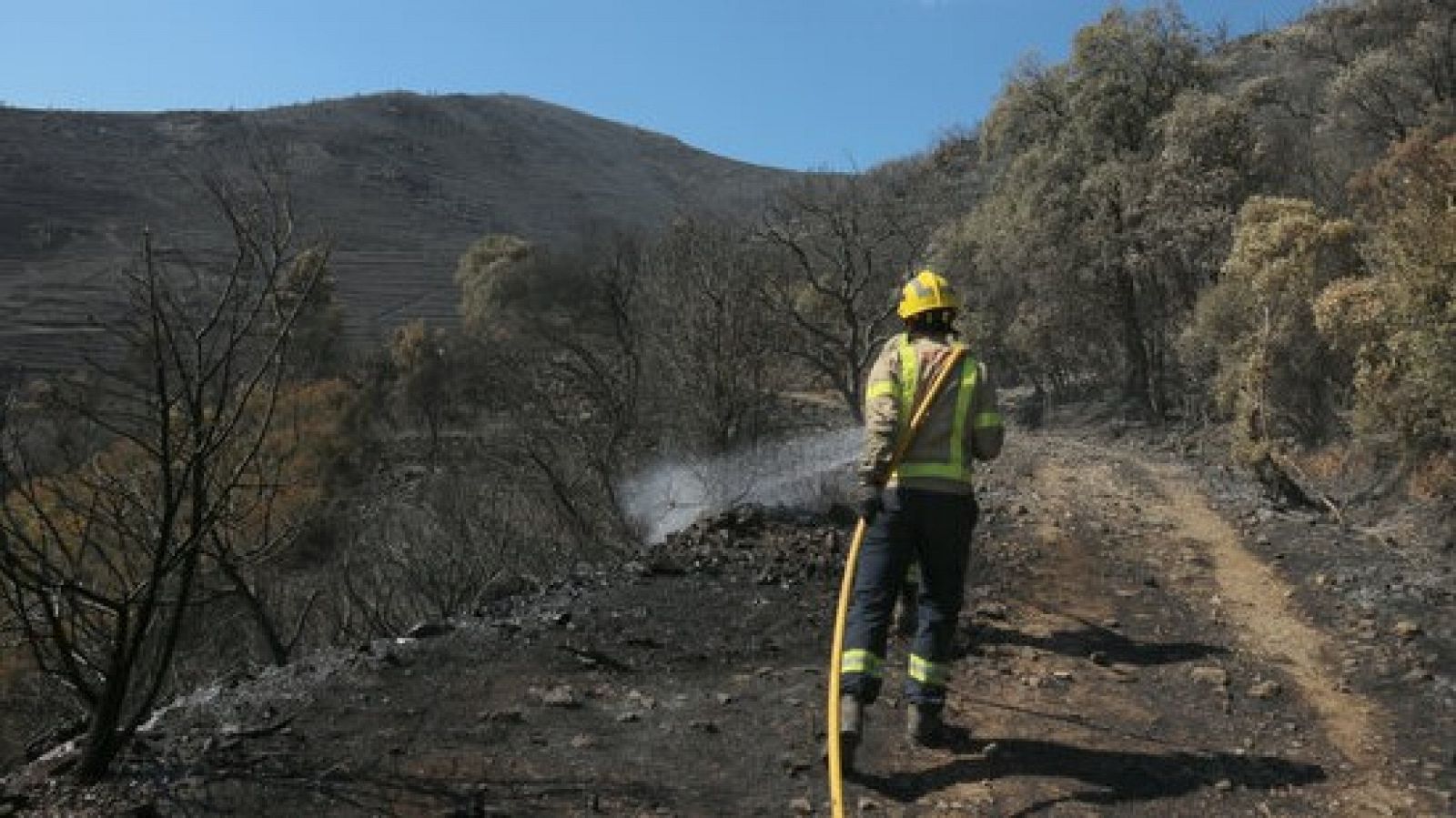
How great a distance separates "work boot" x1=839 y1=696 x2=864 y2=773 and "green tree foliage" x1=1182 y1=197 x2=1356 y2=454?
17.0m

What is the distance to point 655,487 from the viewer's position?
1991 centimetres

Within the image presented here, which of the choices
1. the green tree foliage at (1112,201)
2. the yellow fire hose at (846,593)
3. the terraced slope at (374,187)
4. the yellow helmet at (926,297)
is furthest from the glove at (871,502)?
the terraced slope at (374,187)

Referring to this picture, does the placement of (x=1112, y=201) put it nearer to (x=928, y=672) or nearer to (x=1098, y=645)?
(x=1098, y=645)

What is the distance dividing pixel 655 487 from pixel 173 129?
132681 mm

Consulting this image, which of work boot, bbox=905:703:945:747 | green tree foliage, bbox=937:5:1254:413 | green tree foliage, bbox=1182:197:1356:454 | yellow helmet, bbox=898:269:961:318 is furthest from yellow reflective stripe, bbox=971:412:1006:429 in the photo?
green tree foliage, bbox=937:5:1254:413

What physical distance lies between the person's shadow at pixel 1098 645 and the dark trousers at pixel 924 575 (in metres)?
1.73

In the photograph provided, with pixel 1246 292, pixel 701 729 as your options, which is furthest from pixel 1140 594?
pixel 1246 292

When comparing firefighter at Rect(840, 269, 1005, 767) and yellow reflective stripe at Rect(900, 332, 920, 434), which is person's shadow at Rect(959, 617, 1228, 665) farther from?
yellow reflective stripe at Rect(900, 332, 920, 434)

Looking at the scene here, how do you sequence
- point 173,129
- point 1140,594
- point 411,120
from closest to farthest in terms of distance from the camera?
point 1140,594
point 173,129
point 411,120

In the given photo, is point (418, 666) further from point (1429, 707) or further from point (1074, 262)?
point (1074, 262)

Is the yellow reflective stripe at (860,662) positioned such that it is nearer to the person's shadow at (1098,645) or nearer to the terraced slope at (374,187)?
the person's shadow at (1098,645)

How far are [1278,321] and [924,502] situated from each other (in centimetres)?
1910

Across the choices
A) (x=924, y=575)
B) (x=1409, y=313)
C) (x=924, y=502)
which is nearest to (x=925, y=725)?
(x=924, y=575)

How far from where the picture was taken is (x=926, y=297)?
5.57 meters
